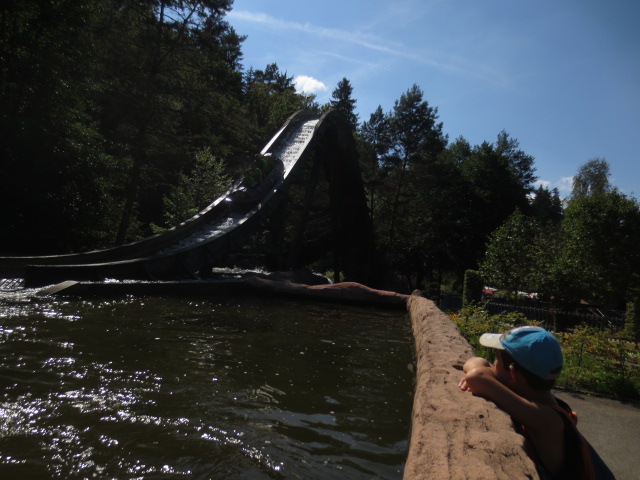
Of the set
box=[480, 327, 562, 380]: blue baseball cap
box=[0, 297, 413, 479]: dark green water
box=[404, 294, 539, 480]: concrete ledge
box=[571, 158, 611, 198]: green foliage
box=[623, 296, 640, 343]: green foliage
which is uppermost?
box=[571, 158, 611, 198]: green foliage

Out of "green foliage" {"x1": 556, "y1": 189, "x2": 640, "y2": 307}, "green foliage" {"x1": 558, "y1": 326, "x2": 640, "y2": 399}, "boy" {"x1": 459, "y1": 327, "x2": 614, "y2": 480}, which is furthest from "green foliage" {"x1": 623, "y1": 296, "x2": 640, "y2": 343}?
"boy" {"x1": 459, "y1": 327, "x2": 614, "y2": 480}

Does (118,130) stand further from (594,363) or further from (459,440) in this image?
(459,440)

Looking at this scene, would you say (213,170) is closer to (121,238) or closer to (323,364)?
(121,238)

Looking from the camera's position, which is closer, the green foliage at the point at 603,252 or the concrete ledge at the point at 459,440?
the concrete ledge at the point at 459,440

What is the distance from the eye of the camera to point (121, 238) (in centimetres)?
1698

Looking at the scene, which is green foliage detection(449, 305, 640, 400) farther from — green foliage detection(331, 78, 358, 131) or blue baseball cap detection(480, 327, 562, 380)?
green foliage detection(331, 78, 358, 131)

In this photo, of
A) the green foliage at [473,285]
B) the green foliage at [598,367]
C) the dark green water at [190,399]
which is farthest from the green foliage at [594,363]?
the green foliage at [473,285]

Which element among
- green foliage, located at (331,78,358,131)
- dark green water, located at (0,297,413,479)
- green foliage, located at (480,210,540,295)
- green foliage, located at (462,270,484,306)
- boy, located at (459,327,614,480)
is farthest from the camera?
green foliage, located at (331,78,358,131)

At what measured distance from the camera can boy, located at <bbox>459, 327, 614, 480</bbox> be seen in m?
1.94

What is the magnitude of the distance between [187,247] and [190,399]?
905 cm

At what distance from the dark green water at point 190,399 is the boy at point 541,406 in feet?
2.93

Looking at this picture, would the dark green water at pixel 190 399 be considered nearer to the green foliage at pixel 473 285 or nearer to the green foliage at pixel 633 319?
the green foliage at pixel 473 285

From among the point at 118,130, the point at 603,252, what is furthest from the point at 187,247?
the point at 603,252

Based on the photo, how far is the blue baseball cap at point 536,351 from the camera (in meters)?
2.02
